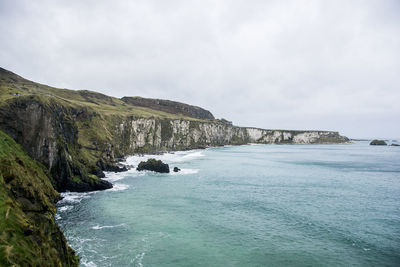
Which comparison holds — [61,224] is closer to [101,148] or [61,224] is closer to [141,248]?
[141,248]

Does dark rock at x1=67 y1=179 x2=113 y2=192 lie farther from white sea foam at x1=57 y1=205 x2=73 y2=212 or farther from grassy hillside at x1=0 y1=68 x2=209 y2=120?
grassy hillside at x1=0 y1=68 x2=209 y2=120

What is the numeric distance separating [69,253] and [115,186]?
34.8 metres

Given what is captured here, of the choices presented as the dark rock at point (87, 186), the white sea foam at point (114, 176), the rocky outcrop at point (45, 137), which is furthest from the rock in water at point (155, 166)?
the rocky outcrop at point (45, 137)

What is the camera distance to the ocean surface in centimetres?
Result: 2461

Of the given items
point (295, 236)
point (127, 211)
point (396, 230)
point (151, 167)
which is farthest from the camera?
point (151, 167)

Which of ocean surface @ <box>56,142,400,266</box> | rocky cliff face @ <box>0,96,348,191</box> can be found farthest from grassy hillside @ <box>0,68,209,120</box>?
ocean surface @ <box>56,142,400,266</box>

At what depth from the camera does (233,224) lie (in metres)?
33.3

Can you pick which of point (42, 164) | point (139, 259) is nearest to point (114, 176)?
point (42, 164)

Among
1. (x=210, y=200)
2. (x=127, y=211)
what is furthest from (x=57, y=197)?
(x=210, y=200)

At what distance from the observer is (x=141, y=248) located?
85.0 ft

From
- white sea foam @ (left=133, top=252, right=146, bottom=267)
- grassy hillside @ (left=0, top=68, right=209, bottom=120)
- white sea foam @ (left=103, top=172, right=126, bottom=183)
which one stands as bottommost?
white sea foam @ (left=133, top=252, right=146, bottom=267)

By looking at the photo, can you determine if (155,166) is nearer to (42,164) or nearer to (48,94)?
(42,164)

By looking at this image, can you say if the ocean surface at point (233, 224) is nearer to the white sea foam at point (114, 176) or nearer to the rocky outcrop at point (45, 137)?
the white sea foam at point (114, 176)

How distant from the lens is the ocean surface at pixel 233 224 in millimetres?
24609
